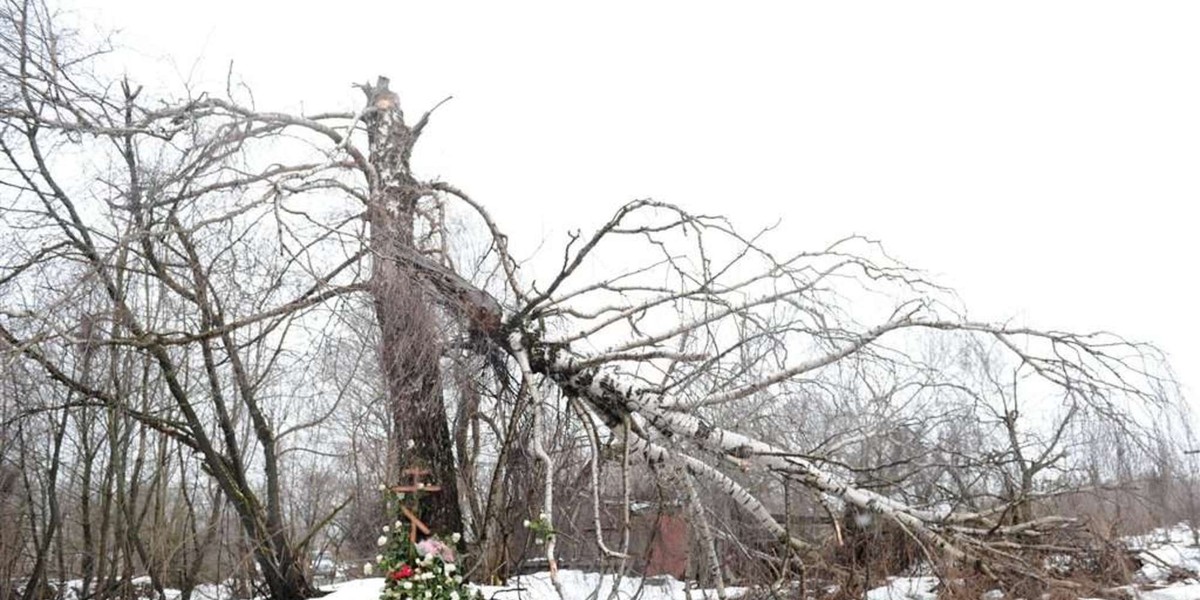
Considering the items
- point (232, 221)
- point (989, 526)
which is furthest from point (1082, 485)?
point (232, 221)

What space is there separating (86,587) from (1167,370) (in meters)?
10.8

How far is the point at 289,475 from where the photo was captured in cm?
1402

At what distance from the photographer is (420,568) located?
6.43 meters

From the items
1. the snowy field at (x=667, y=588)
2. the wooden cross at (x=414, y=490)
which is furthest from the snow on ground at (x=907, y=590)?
the wooden cross at (x=414, y=490)

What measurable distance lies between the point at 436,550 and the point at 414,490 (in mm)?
580

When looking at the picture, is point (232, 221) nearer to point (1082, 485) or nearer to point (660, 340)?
point (660, 340)

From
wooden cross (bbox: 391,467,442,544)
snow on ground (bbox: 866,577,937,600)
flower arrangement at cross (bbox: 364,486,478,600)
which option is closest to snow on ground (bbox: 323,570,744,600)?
flower arrangement at cross (bbox: 364,486,478,600)

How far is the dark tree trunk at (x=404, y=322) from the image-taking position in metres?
6.33

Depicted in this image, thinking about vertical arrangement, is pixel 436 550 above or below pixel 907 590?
above

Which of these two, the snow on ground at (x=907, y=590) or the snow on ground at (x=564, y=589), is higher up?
the snow on ground at (x=564, y=589)

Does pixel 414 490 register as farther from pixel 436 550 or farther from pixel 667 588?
pixel 667 588

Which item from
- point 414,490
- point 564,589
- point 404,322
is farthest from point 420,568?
point 404,322

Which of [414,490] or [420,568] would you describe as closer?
[420,568]

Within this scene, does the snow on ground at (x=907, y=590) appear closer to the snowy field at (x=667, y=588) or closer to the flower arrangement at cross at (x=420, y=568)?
the snowy field at (x=667, y=588)
